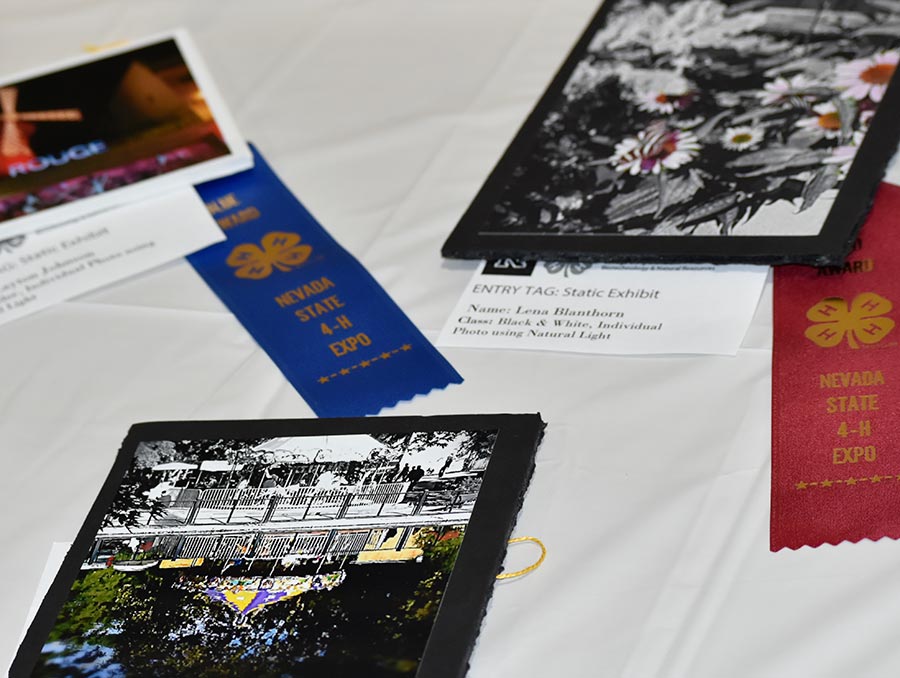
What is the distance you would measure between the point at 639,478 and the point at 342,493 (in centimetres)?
19

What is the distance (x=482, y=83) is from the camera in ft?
3.82

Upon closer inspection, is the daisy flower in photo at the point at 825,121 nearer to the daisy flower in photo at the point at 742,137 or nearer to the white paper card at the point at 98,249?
the daisy flower in photo at the point at 742,137

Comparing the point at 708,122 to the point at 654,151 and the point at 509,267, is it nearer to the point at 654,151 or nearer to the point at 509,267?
the point at 654,151

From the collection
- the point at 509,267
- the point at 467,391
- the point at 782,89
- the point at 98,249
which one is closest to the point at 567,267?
the point at 509,267

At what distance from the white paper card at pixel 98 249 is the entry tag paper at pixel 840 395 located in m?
0.50

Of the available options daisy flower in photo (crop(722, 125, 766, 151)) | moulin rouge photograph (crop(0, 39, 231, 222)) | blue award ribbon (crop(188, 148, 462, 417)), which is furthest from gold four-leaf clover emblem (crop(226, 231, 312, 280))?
daisy flower in photo (crop(722, 125, 766, 151))

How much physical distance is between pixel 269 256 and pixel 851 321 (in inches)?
18.7

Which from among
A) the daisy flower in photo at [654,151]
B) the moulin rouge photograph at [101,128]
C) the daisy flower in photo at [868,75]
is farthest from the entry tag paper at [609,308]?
the moulin rouge photograph at [101,128]

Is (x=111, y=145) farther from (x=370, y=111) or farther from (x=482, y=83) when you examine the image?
(x=482, y=83)

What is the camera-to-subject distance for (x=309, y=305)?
3.07 ft

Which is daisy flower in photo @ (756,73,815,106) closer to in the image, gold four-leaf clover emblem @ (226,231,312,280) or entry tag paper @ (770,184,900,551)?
entry tag paper @ (770,184,900,551)

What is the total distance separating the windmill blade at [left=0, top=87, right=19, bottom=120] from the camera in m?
1.16

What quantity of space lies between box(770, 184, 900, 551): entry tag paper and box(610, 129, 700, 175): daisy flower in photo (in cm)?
14

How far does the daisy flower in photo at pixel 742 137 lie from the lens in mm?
938
